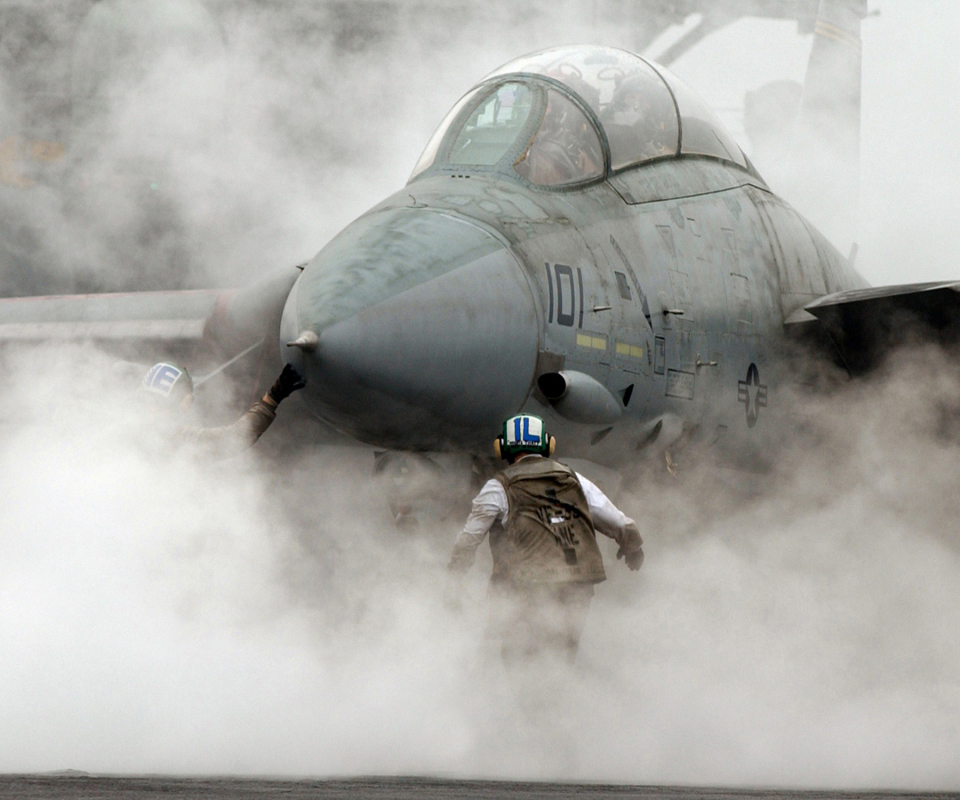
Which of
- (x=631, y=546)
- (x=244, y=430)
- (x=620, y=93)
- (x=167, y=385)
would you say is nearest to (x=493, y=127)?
(x=620, y=93)

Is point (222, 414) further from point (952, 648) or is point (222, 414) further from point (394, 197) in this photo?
point (952, 648)

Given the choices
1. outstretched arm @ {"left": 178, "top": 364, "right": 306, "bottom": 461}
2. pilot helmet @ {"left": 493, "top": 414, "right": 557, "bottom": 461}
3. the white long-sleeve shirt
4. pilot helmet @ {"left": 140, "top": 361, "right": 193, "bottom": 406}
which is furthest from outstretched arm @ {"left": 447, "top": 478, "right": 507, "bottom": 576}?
pilot helmet @ {"left": 140, "top": 361, "right": 193, "bottom": 406}

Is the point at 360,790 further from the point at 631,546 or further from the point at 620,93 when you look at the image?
the point at 620,93

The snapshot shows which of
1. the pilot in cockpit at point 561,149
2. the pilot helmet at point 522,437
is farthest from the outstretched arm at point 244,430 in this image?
the pilot in cockpit at point 561,149

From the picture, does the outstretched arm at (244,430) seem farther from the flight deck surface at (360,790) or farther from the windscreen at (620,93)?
the windscreen at (620,93)

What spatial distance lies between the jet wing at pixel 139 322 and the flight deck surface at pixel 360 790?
12.0ft

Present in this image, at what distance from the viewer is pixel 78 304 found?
900 cm

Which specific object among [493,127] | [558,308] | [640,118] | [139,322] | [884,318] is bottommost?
[558,308]

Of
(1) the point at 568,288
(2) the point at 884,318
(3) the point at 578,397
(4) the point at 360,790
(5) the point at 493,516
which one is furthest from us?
(2) the point at 884,318

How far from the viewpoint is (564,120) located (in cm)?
605

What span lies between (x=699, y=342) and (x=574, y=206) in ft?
2.91

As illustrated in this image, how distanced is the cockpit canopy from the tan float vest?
4.69ft

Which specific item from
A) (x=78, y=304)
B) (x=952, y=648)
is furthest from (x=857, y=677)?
(x=78, y=304)

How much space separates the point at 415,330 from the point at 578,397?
2.91 feet
